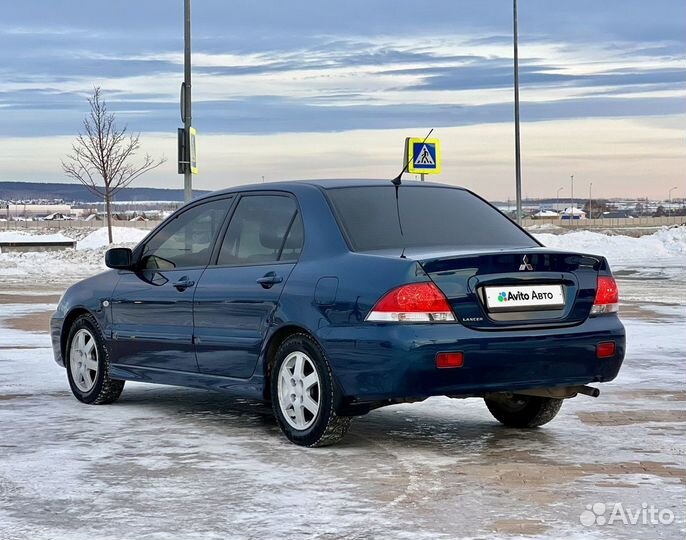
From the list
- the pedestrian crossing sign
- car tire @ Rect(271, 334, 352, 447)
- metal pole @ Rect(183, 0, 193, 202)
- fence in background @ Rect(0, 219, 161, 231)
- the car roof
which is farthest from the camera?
fence in background @ Rect(0, 219, 161, 231)

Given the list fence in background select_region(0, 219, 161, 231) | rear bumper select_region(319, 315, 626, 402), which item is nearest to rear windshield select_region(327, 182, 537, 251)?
rear bumper select_region(319, 315, 626, 402)

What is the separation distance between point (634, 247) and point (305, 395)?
110ft

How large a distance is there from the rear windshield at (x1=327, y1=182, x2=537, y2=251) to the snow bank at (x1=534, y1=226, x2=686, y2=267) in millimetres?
26572

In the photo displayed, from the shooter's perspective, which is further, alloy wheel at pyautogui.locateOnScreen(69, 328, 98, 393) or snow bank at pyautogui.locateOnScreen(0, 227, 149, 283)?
snow bank at pyautogui.locateOnScreen(0, 227, 149, 283)

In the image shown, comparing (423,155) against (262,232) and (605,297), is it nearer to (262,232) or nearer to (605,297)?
(262,232)

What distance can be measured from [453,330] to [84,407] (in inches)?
141

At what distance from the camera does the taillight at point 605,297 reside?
25.2 feet

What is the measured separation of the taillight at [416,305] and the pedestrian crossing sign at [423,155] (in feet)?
49.6

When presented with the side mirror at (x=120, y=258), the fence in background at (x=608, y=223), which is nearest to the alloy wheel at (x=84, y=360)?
the side mirror at (x=120, y=258)

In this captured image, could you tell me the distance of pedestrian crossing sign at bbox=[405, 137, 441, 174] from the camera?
22.4m

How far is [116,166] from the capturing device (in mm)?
48812

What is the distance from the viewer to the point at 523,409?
335 inches

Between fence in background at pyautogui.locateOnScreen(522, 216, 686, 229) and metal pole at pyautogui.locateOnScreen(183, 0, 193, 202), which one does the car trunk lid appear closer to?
metal pole at pyautogui.locateOnScreen(183, 0, 193, 202)

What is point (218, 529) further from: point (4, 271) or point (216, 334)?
point (4, 271)
